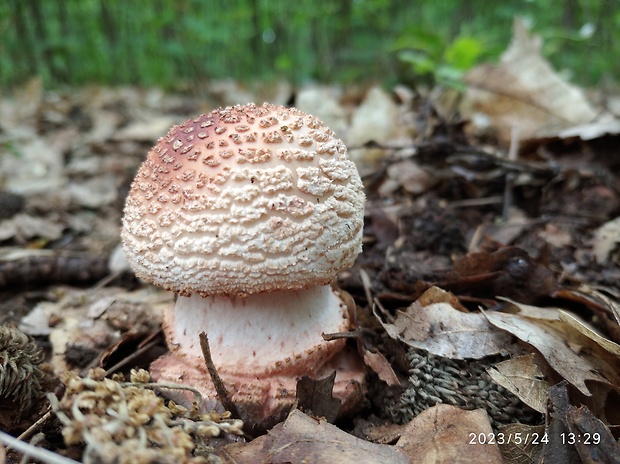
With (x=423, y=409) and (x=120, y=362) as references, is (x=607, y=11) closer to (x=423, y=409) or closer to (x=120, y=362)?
(x=423, y=409)

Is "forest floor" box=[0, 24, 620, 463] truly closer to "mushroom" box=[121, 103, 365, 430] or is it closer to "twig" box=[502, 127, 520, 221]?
"twig" box=[502, 127, 520, 221]

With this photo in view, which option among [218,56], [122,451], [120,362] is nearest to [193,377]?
[120,362]

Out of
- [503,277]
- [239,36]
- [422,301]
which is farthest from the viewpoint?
[239,36]

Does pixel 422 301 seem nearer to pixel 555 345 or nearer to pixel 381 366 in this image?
pixel 381 366

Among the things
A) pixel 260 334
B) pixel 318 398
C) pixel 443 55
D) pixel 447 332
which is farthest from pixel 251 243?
pixel 443 55

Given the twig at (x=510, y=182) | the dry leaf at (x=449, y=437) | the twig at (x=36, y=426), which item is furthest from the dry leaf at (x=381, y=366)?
the twig at (x=510, y=182)

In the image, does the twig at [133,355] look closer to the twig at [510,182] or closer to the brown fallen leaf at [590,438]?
the brown fallen leaf at [590,438]
